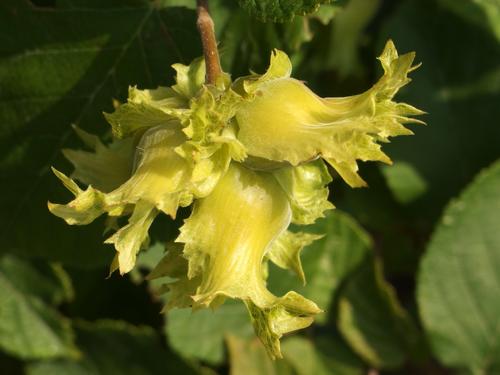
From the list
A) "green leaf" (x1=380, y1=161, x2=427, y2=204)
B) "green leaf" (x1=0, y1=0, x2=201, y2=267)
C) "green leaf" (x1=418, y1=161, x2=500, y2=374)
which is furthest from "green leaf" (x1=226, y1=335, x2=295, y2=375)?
"green leaf" (x1=0, y1=0, x2=201, y2=267)

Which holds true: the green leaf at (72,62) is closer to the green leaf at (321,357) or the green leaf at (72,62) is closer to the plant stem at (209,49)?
the plant stem at (209,49)

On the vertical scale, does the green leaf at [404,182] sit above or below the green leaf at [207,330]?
above

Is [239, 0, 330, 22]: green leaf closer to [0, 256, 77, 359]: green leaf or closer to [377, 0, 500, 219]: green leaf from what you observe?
[377, 0, 500, 219]: green leaf

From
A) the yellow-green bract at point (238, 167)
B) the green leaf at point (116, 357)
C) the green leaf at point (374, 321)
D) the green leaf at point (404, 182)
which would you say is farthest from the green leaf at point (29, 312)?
the yellow-green bract at point (238, 167)

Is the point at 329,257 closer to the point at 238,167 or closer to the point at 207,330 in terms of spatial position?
the point at 207,330

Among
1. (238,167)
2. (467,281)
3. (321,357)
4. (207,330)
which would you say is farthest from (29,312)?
(238,167)

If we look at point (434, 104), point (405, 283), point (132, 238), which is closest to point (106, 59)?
point (132, 238)
